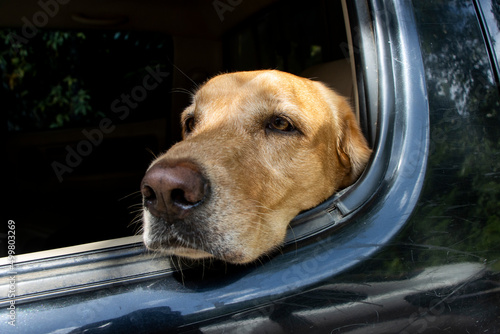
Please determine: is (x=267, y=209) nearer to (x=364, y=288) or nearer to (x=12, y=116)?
(x=364, y=288)

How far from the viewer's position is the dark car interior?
157 inches

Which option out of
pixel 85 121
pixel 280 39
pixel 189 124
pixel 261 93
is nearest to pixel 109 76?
pixel 85 121

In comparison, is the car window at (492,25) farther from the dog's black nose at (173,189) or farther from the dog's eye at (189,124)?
the dog's eye at (189,124)

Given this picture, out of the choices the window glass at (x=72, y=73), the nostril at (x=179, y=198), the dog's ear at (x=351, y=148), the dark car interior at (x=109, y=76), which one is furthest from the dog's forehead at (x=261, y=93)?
the window glass at (x=72, y=73)

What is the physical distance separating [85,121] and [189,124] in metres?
2.71

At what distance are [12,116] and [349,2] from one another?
4.41 meters

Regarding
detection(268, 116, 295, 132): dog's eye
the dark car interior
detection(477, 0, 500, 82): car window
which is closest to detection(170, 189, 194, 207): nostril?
detection(268, 116, 295, 132): dog's eye

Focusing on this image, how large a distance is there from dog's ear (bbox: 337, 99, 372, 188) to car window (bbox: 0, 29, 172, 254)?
223 cm

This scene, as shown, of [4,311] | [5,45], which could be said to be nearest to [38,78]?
[5,45]

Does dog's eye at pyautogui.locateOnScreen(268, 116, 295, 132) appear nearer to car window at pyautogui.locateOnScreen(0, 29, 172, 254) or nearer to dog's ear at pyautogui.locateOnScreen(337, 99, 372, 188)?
dog's ear at pyautogui.locateOnScreen(337, 99, 372, 188)

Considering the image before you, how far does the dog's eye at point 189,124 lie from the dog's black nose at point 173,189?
4.39ft

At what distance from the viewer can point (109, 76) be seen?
17.0 feet

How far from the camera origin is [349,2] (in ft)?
7.00

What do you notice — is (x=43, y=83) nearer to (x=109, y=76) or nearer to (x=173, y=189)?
(x=109, y=76)
